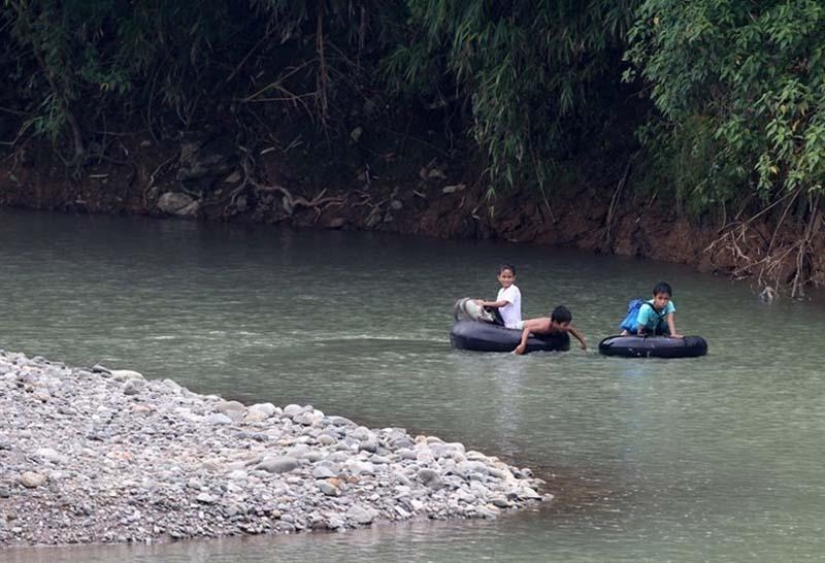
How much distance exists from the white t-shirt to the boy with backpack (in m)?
0.87

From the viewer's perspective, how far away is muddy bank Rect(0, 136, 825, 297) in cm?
1930

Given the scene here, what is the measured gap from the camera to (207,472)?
31.4ft

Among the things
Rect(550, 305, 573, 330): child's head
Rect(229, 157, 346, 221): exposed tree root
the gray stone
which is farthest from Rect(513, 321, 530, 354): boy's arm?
Rect(229, 157, 346, 221): exposed tree root

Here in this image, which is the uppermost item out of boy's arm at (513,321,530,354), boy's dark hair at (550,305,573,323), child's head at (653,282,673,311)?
child's head at (653,282,673,311)

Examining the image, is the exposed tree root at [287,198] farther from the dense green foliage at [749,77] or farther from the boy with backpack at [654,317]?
the boy with backpack at [654,317]

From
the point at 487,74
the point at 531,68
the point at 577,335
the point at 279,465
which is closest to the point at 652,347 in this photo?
the point at 577,335

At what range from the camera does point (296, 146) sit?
25047mm

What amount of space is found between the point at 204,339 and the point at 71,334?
1.12 meters

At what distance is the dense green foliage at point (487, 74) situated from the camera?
1658 centimetres

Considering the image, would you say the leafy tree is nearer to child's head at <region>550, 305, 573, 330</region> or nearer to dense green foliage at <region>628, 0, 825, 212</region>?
dense green foliage at <region>628, 0, 825, 212</region>

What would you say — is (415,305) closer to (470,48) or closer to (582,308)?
(582,308)

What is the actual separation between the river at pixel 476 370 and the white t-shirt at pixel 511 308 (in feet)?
1.38

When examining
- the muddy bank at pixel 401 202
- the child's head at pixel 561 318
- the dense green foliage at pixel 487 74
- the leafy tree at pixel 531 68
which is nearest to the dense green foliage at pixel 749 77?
the dense green foliage at pixel 487 74

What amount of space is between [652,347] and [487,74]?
245 inches
